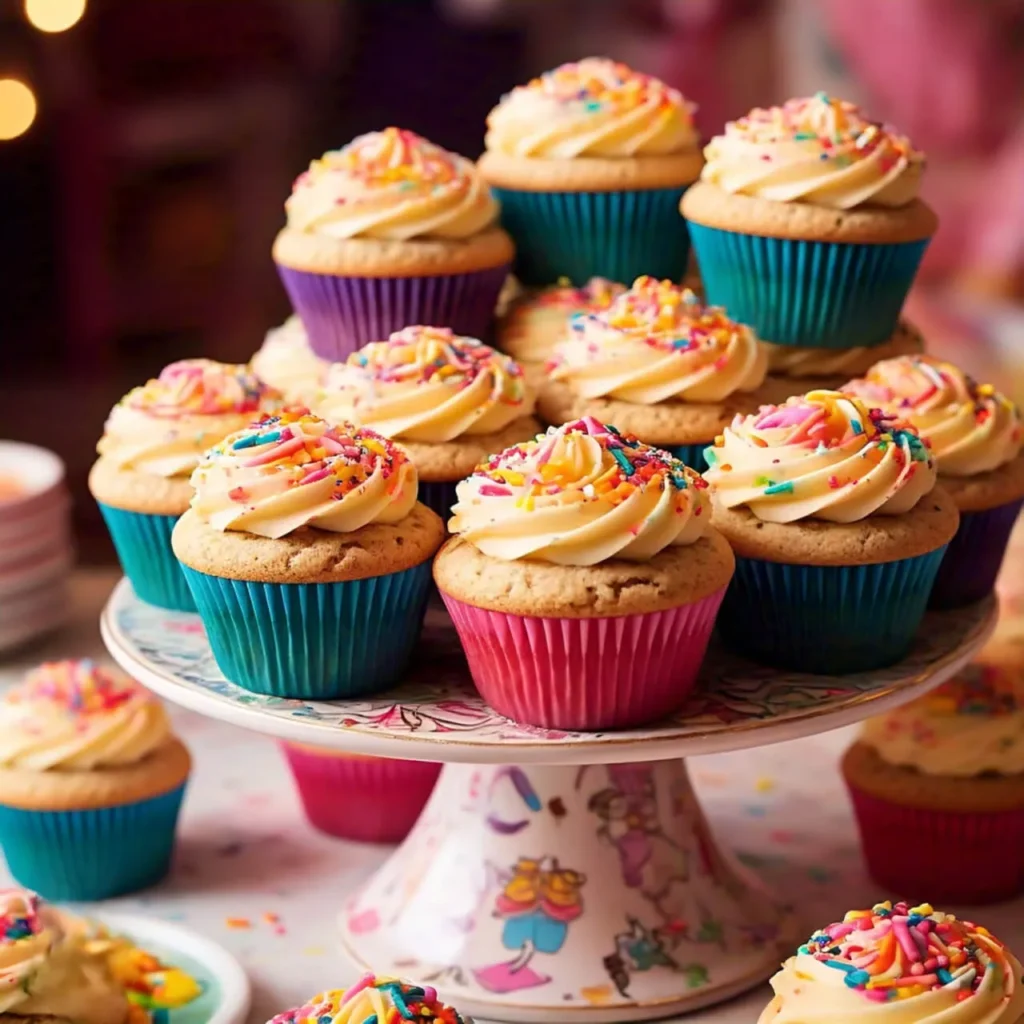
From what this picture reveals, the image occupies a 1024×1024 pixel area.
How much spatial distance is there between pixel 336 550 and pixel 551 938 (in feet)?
2.20

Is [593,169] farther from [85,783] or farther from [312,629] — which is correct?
[85,783]

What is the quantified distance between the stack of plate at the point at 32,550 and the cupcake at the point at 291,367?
759 millimetres

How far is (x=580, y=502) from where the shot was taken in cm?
217

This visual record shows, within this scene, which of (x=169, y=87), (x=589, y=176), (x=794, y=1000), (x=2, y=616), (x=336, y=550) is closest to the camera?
(x=794, y=1000)

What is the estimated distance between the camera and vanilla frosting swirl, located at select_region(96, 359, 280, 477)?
2.60 meters

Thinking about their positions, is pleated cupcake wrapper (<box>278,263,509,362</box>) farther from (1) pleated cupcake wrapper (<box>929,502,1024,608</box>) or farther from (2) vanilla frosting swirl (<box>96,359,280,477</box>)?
(1) pleated cupcake wrapper (<box>929,502,1024,608</box>)

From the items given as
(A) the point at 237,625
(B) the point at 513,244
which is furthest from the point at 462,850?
(B) the point at 513,244

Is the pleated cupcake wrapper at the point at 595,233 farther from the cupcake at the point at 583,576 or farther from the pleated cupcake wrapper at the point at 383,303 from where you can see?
the cupcake at the point at 583,576

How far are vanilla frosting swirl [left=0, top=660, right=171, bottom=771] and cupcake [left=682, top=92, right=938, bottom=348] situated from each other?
110cm

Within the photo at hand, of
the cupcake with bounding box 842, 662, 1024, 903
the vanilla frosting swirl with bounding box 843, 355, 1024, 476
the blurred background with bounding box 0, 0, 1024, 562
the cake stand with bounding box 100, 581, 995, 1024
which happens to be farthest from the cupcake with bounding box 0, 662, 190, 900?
the blurred background with bounding box 0, 0, 1024, 562

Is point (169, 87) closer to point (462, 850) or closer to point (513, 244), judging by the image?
point (513, 244)

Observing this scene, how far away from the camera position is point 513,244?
287 centimetres

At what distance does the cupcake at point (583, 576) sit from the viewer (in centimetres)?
218

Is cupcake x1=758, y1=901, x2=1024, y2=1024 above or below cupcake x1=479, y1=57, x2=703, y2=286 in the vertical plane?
below
